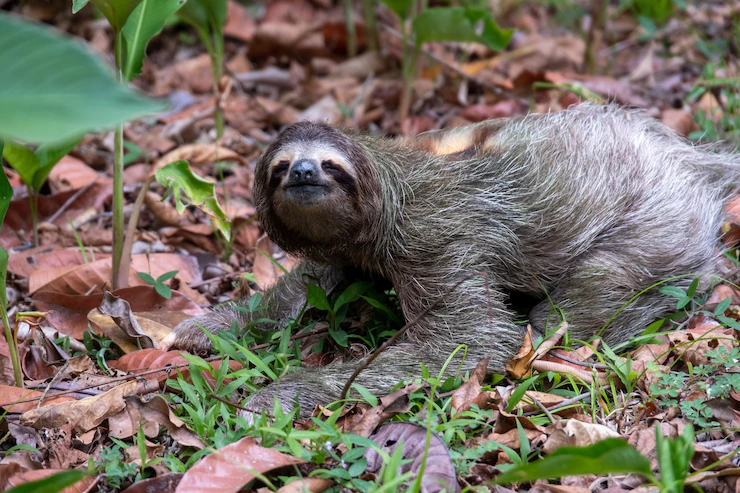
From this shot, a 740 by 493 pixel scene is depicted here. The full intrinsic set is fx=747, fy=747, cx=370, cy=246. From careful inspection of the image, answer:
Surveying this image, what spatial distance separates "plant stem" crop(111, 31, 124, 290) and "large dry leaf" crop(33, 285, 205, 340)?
184mm

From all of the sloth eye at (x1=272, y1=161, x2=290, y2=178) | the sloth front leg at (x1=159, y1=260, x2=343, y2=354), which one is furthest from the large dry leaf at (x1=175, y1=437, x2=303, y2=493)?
the sloth front leg at (x1=159, y1=260, x2=343, y2=354)

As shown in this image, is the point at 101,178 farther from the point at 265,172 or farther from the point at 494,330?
the point at 494,330

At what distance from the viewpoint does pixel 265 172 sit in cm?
574

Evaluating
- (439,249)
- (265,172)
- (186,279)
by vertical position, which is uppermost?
(265,172)

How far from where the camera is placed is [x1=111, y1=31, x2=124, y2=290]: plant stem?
19.0 feet

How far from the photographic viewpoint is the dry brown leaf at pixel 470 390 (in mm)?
4836

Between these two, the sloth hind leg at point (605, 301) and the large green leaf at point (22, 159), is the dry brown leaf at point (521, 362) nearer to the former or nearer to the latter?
the sloth hind leg at point (605, 301)

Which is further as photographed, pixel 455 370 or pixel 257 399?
pixel 455 370

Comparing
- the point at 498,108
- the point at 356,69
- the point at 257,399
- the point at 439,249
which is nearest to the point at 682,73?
the point at 498,108

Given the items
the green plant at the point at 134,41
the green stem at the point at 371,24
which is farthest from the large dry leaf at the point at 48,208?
the green stem at the point at 371,24

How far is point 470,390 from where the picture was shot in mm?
5000

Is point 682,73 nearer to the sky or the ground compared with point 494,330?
nearer to the sky

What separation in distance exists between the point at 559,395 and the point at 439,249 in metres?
1.41

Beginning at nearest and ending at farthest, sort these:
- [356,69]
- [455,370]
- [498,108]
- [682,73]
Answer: [455,370] → [498,108] → [682,73] → [356,69]
